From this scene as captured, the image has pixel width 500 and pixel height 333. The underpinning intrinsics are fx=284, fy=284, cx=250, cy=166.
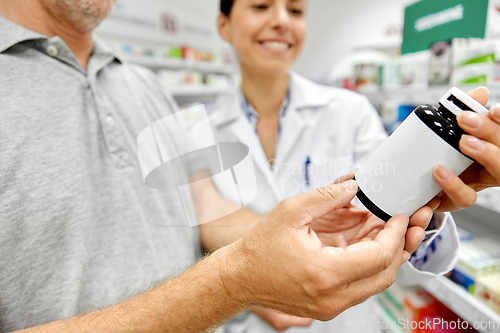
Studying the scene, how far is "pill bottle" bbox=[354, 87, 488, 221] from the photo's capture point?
40 centimetres

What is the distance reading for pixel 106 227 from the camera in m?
0.65

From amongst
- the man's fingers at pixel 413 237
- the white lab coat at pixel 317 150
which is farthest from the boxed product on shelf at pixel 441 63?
the man's fingers at pixel 413 237

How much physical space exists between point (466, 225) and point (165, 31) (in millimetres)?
3244

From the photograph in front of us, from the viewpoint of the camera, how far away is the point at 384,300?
1349 mm

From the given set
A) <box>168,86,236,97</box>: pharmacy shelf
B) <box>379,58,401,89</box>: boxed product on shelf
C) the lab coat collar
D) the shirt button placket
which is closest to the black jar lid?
the lab coat collar

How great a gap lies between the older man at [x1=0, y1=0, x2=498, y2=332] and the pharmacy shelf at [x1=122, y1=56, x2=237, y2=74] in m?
1.97

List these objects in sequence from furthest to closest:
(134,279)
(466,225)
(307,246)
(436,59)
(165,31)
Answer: (165,31)
(466,225)
(436,59)
(134,279)
(307,246)

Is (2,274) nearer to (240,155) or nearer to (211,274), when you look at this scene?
(211,274)

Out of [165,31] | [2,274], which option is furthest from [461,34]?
[165,31]

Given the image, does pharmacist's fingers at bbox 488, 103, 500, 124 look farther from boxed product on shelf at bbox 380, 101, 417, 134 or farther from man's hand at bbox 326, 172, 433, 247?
boxed product on shelf at bbox 380, 101, 417, 134

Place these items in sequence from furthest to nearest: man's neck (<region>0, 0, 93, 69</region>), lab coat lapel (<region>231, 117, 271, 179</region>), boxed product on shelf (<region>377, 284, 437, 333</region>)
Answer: boxed product on shelf (<region>377, 284, 437, 333</region>), lab coat lapel (<region>231, 117, 271, 179</region>), man's neck (<region>0, 0, 93, 69</region>)

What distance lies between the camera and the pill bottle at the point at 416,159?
1.31 ft

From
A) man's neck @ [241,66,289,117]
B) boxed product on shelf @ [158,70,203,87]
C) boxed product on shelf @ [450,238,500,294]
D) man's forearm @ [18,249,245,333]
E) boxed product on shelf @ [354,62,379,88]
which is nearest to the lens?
man's forearm @ [18,249,245,333]

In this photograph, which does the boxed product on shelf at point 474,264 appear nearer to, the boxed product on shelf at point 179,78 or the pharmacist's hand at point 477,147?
the pharmacist's hand at point 477,147
